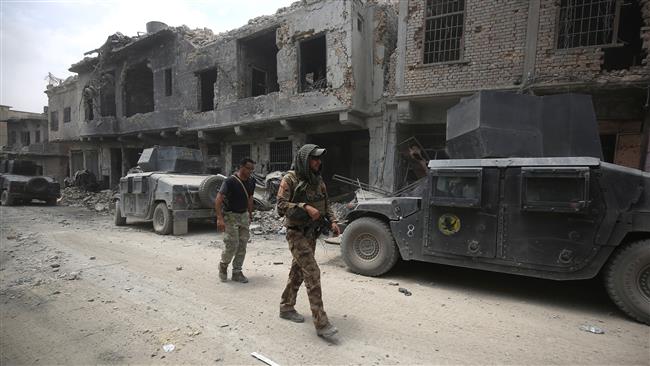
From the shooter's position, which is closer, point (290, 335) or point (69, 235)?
point (290, 335)

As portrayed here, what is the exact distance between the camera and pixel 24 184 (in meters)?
15.5

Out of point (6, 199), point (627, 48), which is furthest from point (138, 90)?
point (627, 48)

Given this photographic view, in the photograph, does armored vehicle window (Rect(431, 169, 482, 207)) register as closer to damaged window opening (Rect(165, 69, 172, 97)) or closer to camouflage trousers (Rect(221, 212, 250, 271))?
camouflage trousers (Rect(221, 212, 250, 271))

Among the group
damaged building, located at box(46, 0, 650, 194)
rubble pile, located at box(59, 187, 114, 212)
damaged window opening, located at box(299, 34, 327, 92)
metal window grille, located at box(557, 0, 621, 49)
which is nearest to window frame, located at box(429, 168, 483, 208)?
damaged building, located at box(46, 0, 650, 194)

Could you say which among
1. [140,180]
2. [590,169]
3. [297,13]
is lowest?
[140,180]

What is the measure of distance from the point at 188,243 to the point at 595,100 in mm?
10021

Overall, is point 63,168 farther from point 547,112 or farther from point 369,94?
point 547,112

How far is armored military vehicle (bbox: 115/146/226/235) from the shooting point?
842cm

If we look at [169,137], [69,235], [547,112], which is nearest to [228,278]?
[547,112]

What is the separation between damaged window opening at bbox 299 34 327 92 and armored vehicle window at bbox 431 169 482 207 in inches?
317

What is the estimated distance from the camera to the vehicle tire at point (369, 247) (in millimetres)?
4738

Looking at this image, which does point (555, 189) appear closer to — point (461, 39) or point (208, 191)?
point (461, 39)

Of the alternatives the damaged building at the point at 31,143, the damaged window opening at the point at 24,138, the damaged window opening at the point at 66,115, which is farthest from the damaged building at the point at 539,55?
the damaged window opening at the point at 24,138

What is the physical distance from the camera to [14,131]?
33438mm
